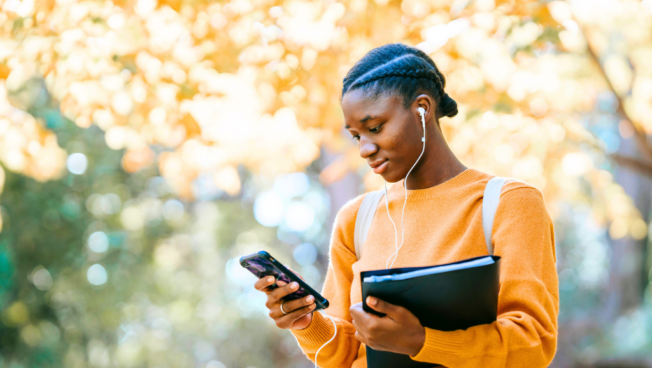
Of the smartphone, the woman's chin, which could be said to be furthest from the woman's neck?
the smartphone

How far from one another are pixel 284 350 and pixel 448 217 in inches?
364

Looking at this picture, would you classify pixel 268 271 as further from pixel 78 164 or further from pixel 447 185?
pixel 78 164

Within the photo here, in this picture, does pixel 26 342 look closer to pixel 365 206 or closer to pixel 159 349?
pixel 159 349

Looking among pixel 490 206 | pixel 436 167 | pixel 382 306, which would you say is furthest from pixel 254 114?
pixel 382 306

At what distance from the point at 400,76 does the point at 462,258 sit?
0.58 m

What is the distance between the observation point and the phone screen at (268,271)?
159cm

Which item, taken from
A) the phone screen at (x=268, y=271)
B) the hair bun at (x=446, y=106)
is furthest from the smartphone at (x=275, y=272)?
the hair bun at (x=446, y=106)

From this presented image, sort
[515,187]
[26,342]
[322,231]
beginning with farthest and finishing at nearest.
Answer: [322,231] → [26,342] → [515,187]

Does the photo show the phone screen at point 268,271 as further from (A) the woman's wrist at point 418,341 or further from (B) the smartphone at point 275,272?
(A) the woman's wrist at point 418,341

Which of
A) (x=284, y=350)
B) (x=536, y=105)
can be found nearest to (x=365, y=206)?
(x=536, y=105)

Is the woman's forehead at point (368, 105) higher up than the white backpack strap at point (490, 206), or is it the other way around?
the woman's forehead at point (368, 105)

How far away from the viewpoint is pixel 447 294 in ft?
4.19

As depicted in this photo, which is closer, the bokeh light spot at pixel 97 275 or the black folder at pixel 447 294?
the black folder at pixel 447 294

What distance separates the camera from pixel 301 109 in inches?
154
